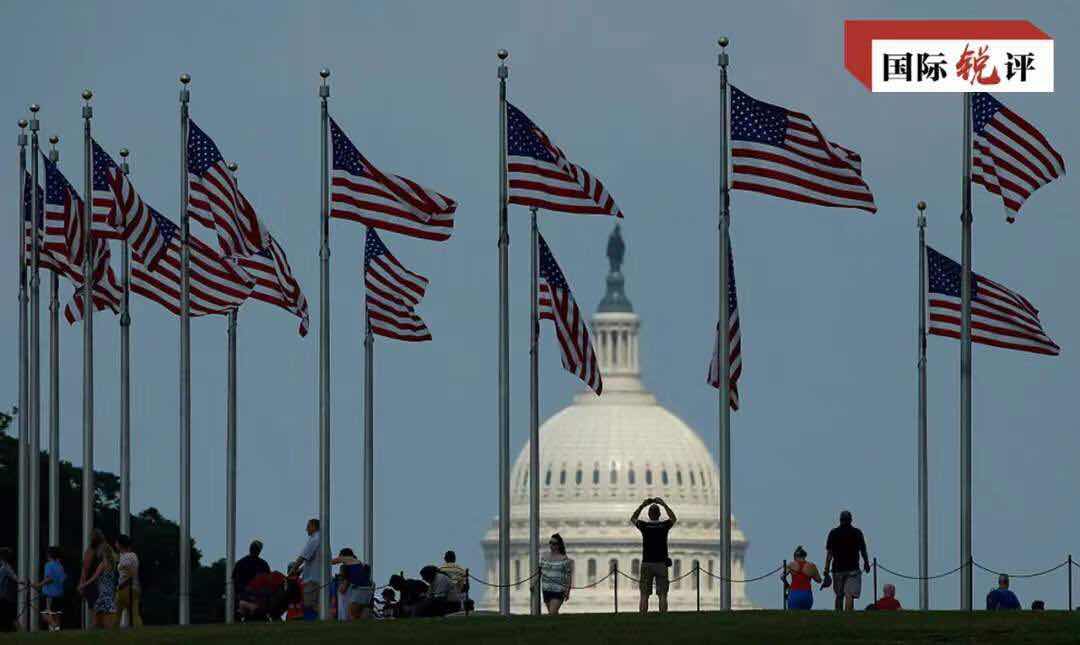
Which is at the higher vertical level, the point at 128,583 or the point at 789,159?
the point at 789,159

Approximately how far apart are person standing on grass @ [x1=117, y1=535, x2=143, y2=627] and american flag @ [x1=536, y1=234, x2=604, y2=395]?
44.9 ft

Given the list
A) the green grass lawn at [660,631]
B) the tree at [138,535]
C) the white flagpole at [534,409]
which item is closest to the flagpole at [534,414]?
the white flagpole at [534,409]

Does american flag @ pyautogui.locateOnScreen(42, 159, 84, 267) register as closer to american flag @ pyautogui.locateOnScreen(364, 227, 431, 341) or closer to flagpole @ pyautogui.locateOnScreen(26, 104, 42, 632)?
flagpole @ pyautogui.locateOnScreen(26, 104, 42, 632)

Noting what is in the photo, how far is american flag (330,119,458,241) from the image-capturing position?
257ft

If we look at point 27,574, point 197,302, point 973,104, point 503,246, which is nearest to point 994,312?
point 973,104

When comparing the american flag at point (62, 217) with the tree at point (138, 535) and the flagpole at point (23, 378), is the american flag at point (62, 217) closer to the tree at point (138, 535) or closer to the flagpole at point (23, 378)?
the flagpole at point (23, 378)

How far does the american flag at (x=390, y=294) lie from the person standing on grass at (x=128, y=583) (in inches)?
549

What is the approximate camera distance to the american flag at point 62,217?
83812mm

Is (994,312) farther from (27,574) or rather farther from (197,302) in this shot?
(27,574)

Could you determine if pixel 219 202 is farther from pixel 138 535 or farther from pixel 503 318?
pixel 138 535

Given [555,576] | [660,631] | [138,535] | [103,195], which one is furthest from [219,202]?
[138,535]

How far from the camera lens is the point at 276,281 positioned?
275 ft

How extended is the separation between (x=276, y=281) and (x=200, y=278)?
1.58 meters

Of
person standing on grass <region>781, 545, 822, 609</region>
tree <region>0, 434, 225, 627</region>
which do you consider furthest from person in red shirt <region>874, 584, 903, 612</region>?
tree <region>0, 434, 225, 627</region>
